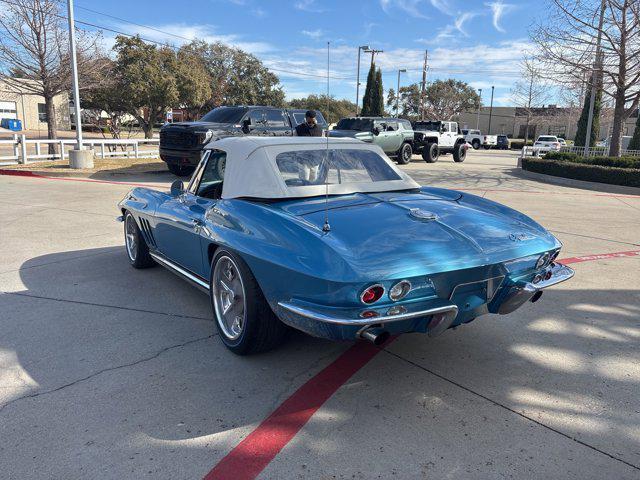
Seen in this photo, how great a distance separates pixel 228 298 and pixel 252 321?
1.44 ft

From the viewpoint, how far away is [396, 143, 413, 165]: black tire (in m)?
22.3

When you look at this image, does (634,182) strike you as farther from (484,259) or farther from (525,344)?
(484,259)

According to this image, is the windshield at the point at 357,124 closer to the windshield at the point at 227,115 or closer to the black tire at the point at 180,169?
the windshield at the point at 227,115

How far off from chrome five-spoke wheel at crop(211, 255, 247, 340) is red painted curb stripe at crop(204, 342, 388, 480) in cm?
68

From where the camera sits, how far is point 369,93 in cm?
4753

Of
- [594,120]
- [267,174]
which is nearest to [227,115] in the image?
[267,174]

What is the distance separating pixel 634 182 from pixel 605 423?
15.0 meters

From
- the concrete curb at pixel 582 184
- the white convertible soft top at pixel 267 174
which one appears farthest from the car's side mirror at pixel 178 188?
the concrete curb at pixel 582 184

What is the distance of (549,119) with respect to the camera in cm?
6775

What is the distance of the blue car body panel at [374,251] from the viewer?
278 cm

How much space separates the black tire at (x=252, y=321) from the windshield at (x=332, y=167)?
0.76m

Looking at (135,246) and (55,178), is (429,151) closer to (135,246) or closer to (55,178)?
(55,178)

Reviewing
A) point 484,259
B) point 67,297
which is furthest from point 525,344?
point 67,297

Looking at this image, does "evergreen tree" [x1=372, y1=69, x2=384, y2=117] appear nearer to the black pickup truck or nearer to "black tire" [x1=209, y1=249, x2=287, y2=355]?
the black pickup truck
